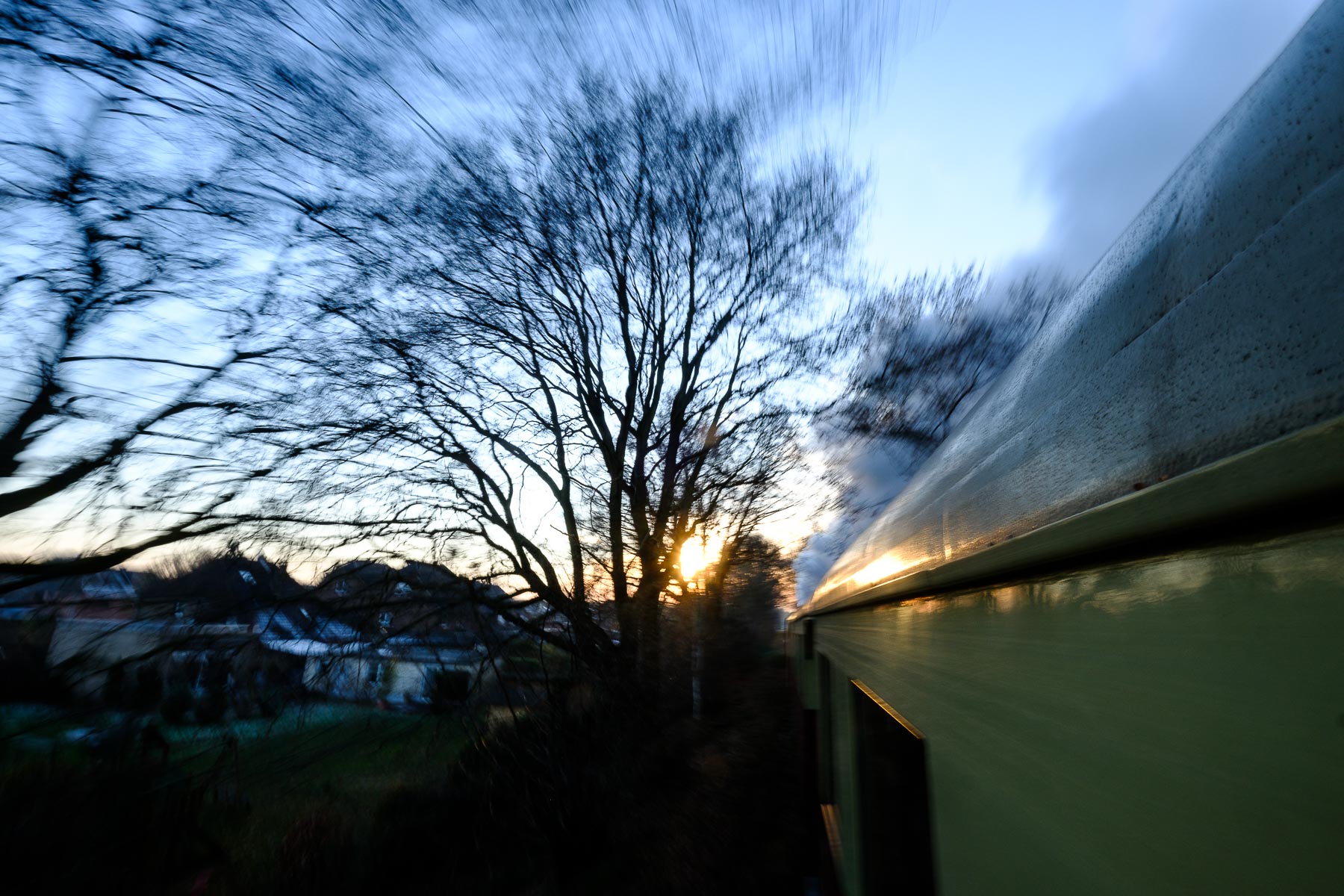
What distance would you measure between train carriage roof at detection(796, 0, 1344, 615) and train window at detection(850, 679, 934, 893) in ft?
2.95

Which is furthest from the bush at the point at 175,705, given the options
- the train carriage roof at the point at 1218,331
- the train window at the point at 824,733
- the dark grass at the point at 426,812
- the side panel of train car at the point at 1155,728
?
the train carriage roof at the point at 1218,331

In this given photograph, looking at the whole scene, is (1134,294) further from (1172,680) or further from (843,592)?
(843,592)

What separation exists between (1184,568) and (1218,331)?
26 centimetres

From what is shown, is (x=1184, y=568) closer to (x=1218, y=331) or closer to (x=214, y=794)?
(x=1218, y=331)

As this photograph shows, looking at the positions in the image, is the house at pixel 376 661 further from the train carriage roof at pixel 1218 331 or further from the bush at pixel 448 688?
the train carriage roof at pixel 1218 331

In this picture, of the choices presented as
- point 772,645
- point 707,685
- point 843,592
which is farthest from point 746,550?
point 772,645

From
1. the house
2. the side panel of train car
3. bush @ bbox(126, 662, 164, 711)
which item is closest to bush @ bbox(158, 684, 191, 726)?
bush @ bbox(126, 662, 164, 711)

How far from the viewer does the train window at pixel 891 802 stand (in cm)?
177

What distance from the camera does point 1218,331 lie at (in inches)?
24.4

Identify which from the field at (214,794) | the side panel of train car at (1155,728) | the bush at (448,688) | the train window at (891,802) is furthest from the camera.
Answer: the bush at (448,688)

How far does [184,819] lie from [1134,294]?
218 inches

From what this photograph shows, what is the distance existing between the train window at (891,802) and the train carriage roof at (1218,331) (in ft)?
2.95

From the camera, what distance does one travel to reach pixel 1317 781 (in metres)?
0.42

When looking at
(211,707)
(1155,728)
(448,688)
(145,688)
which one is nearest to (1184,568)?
(1155,728)
